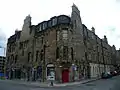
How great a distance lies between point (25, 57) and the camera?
37.9 meters

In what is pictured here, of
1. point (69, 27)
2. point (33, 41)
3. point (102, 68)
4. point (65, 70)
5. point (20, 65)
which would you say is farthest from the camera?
point (102, 68)

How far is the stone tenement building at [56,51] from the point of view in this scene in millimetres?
29422

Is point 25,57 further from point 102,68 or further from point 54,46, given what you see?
point 102,68

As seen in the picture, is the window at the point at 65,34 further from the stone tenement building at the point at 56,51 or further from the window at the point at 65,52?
the window at the point at 65,52

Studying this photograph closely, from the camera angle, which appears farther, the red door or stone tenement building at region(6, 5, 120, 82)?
stone tenement building at region(6, 5, 120, 82)

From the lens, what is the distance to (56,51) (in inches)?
1185

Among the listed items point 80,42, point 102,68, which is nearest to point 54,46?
point 80,42

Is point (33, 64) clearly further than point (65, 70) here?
Yes

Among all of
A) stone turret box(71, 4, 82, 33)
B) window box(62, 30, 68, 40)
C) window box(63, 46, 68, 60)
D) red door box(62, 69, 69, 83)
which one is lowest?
red door box(62, 69, 69, 83)

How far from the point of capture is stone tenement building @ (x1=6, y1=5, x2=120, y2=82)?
29.4m

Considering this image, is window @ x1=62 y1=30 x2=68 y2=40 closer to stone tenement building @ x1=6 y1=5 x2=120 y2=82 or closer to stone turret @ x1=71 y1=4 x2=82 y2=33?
stone tenement building @ x1=6 y1=5 x2=120 y2=82

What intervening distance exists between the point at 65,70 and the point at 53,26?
909 cm

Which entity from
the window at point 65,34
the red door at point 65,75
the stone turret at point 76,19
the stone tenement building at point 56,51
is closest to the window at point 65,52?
the stone tenement building at point 56,51

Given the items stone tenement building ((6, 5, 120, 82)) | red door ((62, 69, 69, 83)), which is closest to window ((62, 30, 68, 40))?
stone tenement building ((6, 5, 120, 82))
